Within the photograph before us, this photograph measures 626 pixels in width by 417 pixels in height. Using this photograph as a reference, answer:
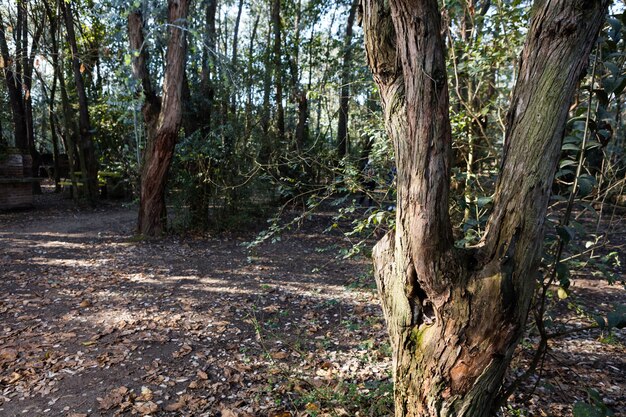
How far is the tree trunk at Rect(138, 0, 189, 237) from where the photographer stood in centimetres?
682

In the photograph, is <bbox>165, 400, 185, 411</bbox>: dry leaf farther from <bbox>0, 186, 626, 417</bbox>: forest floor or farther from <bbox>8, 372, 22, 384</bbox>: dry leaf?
<bbox>8, 372, 22, 384</bbox>: dry leaf

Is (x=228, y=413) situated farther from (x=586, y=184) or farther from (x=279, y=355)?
(x=586, y=184)

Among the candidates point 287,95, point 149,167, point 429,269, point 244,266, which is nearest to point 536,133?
point 429,269

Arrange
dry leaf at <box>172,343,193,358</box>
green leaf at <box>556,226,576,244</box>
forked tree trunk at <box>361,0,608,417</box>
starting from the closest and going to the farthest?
forked tree trunk at <box>361,0,608,417</box> < green leaf at <box>556,226,576,244</box> < dry leaf at <box>172,343,193,358</box>

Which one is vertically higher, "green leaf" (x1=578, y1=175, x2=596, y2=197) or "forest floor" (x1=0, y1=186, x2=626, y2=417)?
"green leaf" (x1=578, y1=175, x2=596, y2=197)

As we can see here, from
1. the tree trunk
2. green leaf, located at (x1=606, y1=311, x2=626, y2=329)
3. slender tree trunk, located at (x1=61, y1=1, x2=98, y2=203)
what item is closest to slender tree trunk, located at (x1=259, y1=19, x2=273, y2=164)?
the tree trunk

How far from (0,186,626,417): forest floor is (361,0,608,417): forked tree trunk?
568mm

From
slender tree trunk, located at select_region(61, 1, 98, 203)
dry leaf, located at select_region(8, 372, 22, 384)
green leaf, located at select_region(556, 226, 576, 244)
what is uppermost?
slender tree trunk, located at select_region(61, 1, 98, 203)

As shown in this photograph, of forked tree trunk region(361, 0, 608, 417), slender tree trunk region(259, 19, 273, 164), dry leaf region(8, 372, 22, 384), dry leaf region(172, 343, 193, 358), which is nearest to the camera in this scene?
forked tree trunk region(361, 0, 608, 417)

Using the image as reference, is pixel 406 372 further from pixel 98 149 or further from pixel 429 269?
pixel 98 149

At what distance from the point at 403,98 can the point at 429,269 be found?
0.68 meters

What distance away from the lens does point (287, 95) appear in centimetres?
1131

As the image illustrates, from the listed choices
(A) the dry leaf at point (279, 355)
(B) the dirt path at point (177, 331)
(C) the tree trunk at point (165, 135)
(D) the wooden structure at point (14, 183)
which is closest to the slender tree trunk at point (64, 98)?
(D) the wooden structure at point (14, 183)

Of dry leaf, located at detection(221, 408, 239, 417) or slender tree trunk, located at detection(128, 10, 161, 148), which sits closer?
dry leaf, located at detection(221, 408, 239, 417)
